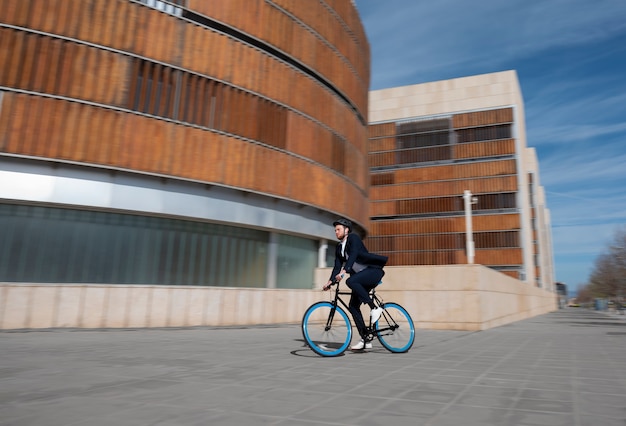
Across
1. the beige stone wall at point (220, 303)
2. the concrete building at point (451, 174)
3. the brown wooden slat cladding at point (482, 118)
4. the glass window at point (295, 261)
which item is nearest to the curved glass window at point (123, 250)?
the glass window at point (295, 261)

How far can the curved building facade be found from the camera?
39.4ft

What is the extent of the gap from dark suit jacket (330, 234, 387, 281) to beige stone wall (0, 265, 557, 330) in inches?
294

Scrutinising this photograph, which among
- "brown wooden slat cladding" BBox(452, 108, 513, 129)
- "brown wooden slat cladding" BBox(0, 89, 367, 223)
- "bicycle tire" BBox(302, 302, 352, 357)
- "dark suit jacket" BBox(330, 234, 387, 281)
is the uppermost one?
Result: "brown wooden slat cladding" BBox(452, 108, 513, 129)

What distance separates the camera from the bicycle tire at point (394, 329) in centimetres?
682

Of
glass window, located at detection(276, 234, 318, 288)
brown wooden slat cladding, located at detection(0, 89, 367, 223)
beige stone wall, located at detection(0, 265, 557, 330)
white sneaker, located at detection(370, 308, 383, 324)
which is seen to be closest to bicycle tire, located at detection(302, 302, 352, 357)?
white sneaker, located at detection(370, 308, 383, 324)

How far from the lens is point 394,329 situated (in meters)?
6.84

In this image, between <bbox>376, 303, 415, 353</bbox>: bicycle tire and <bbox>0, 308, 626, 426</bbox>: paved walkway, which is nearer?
<bbox>0, 308, 626, 426</bbox>: paved walkway

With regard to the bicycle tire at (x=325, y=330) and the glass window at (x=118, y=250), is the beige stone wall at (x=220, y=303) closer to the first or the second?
the glass window at (x=118, y=250)

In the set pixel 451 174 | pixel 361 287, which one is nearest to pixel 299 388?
pixel 361 287

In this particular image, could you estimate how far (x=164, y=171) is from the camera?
13.7 metres

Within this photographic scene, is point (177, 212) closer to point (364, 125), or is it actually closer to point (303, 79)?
point (303, 79)

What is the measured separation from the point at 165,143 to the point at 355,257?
951 cm

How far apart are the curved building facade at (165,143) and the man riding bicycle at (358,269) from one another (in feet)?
28.9

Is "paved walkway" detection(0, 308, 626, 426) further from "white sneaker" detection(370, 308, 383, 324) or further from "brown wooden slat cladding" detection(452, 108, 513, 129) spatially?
"brown wooden slat cladding" detection(452, 108, 513, 129)
